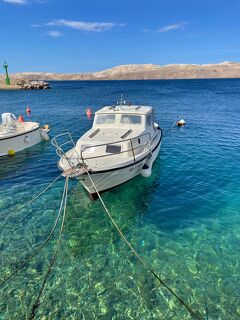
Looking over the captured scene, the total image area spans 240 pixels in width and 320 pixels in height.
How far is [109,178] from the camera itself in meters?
13.1

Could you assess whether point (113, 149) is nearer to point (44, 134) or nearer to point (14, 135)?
point (14, 135)

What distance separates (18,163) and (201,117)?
27.2 m

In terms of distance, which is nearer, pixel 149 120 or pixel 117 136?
pixel 117 136

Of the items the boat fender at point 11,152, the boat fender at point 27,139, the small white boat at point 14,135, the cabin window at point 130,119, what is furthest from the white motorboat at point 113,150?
the boat fender at point 27,139

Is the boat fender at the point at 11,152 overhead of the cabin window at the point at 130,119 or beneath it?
beneath

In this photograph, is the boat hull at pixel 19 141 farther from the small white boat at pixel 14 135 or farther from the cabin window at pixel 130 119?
the cabin window at pixel 130 119

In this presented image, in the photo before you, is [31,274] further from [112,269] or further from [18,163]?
[18,163]

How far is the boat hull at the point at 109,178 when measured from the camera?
489 inches

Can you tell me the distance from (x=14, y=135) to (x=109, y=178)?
11.9 meters

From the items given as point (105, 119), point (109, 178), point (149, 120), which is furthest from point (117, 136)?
point (149, 120)

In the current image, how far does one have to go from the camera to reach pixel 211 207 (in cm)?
1312

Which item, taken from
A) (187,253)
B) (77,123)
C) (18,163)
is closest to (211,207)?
(187,253)

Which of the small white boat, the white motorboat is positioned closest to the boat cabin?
the white motorboat

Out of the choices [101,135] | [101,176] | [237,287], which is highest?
[101,135]
